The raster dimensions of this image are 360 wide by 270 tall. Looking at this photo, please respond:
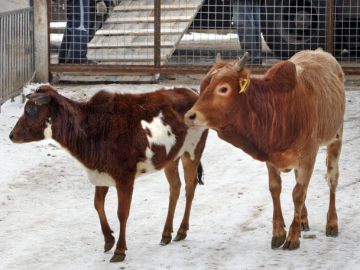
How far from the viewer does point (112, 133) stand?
7.22m

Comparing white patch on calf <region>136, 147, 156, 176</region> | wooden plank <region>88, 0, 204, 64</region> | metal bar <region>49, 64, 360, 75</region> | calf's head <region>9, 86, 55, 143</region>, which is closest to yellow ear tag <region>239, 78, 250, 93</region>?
white patch on calf <region>136, 147, 156, 176</region>

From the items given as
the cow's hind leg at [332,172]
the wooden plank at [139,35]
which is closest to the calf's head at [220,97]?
the cow's hind leg at [332,172]

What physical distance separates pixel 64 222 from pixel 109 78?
6054 mm

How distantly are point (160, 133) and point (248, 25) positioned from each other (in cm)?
687

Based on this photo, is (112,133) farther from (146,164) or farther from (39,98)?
(39,98)

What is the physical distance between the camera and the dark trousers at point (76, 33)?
14.2 m

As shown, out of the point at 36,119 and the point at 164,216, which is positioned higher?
the point at 36,119

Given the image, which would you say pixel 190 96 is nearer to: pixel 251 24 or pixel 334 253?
pixel 334 253

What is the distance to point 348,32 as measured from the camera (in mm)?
14688

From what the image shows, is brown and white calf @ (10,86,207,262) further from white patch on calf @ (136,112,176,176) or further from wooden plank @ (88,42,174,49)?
wooden plank @ (88,42,174,49)

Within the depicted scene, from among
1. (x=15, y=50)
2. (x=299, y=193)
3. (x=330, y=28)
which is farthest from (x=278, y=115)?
(x=330, y=28)

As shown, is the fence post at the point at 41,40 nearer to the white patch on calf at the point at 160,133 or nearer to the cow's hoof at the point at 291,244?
the white patch on calf at the point at 160,133

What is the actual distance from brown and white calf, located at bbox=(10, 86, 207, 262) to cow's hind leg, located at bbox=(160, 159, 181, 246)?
311mm

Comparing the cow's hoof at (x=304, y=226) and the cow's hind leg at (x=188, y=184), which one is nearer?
the cow's hind leg at (x=188, y=184)
